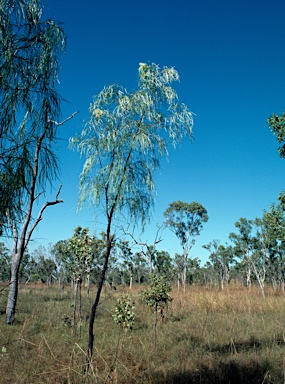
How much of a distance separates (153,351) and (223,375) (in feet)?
5.63

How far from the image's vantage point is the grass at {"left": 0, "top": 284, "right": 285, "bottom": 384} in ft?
14.6

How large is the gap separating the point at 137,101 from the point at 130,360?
4532 millimetres

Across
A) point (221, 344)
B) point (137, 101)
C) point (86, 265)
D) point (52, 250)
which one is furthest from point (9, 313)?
point (52, 250)

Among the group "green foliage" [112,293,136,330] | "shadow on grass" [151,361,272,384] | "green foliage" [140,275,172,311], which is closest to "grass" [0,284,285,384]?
"shadow on grass" [151,361,272,384]

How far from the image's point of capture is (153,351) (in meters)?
6.40

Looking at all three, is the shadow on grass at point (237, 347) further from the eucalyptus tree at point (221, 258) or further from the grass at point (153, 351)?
the eucalyptus tree at point (221, 258)

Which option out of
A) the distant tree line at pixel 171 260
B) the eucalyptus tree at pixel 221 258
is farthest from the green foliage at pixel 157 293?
the eucalyptus tree at pixel 221 258

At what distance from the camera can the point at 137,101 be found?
206 inches

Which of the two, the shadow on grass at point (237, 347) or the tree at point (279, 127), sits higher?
the tree at point (279, 127)

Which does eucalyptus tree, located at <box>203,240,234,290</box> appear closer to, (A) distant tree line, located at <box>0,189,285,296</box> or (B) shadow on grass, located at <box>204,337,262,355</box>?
(A) distant tree line, located at <box>0,189,285,296</box>

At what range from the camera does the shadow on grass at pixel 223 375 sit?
4.77m

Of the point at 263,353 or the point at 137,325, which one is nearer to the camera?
the point at 263,353

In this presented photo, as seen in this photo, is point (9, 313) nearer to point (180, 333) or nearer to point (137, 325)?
point (137, 325)

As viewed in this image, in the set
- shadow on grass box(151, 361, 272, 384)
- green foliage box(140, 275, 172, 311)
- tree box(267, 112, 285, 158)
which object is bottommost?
shadow on grass box(151, 361, 272, 384)
